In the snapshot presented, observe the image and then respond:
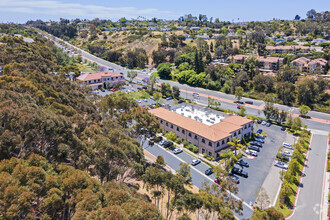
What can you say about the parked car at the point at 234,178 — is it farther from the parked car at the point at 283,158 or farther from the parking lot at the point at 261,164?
the parked car at the point at 283,158

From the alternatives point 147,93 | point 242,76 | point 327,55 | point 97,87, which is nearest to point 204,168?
point 147,93

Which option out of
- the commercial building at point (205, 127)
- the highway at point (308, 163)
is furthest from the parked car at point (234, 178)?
the commercial building at point (205, 127)

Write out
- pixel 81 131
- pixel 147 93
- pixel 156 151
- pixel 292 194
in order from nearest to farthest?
pixel 81 131
pixel 292 194
pixel 156 151
pixel 147 93

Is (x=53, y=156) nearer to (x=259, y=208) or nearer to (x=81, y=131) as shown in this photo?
(x=81, y=131)

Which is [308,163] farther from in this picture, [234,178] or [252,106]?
[252,106]

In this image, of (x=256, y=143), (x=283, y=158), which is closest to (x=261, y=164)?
(x=283, y=158)
